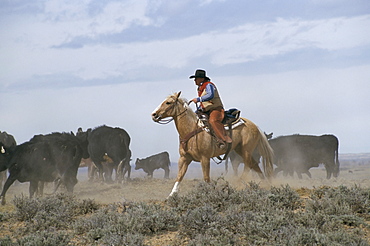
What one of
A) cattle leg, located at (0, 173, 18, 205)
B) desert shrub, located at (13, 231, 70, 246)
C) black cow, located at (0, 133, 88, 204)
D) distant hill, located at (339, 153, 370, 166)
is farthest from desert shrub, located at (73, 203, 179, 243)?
distant hill, located at (339, 153, 370, 166)

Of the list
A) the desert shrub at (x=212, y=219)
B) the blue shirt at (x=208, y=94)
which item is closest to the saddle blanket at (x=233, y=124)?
the blue shirt at (x=208, y=94)

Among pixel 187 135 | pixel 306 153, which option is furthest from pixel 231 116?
pixel 306 153

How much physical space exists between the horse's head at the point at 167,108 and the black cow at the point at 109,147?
13.5 metres

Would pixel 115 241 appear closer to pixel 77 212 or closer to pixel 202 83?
pixel 77 212

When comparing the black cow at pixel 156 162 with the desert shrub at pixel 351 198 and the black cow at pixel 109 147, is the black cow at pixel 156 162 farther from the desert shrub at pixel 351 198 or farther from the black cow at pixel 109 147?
the desert shrub at pixel 351 198

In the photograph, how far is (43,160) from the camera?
58.7 feet

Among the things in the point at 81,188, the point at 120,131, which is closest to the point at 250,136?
the point at 81,188

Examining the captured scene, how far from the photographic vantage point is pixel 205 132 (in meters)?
12.5

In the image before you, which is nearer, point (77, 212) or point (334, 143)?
point (77, 212)

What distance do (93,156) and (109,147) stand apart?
3.04ft

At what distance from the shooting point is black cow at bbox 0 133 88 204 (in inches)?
692

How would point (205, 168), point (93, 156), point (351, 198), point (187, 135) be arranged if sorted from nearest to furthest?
1. point (351, 198)
2. point (205, 168)
3. point (187, 135)
4. point (93, 156)

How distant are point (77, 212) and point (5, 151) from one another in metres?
8.06

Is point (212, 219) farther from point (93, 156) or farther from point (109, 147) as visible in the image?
point (93, 156)
